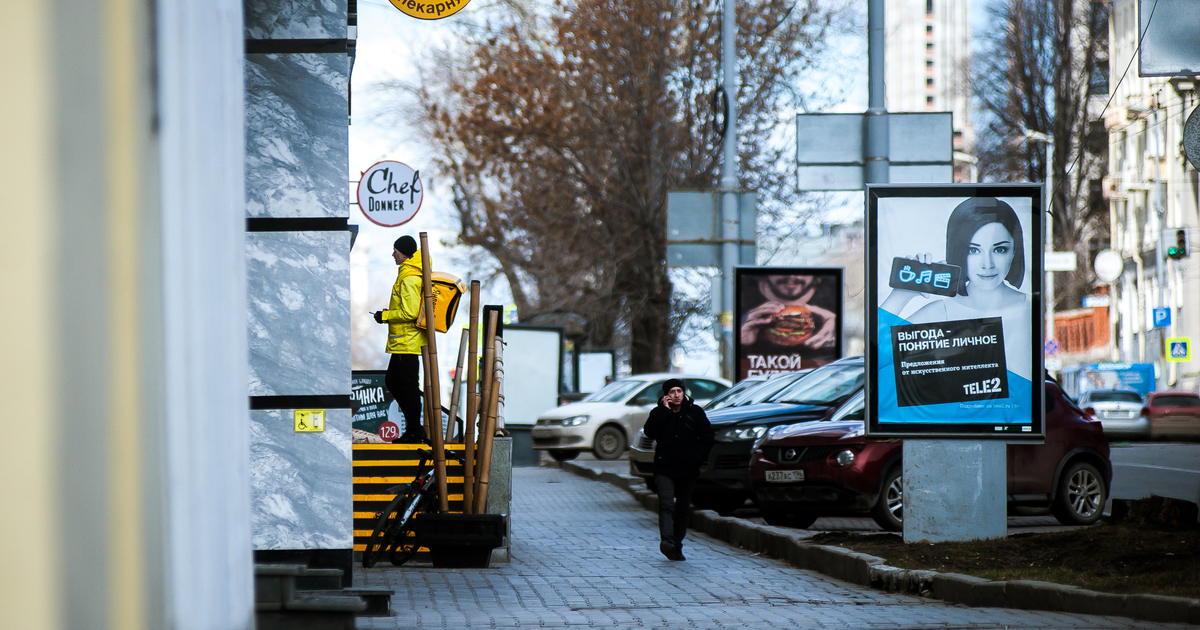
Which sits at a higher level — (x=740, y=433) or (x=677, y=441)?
(x=677, y=441)

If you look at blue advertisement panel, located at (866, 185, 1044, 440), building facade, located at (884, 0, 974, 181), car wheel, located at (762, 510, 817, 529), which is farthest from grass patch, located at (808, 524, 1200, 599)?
building facade, located at (884, 0, 974, 181)

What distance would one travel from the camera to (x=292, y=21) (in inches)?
283

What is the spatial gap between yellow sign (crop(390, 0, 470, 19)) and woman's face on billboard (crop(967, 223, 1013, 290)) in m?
4.15

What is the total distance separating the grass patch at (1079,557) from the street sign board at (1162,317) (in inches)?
1603

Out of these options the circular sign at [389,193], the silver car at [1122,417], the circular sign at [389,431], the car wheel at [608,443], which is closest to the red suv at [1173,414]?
the silver car at [1122,417]

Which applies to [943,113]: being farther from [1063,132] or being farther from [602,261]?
[1063,132]

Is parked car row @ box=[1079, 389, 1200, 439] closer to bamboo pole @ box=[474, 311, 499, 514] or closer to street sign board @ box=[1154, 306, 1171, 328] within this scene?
street sign board @ box=[1154, 306, 1171, 328]

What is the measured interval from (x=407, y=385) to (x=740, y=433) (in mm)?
4339

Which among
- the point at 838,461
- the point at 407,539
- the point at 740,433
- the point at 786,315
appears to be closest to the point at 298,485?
the point at 407,539

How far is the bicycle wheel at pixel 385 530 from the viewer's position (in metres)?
9.55

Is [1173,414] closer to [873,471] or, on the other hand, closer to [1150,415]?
[1150,415]

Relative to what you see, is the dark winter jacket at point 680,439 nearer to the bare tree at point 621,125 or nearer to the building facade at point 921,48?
the bare tree at point 621,125

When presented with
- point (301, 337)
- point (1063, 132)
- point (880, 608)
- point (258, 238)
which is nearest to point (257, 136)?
point (258, 238)

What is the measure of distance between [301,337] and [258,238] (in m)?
0.55
